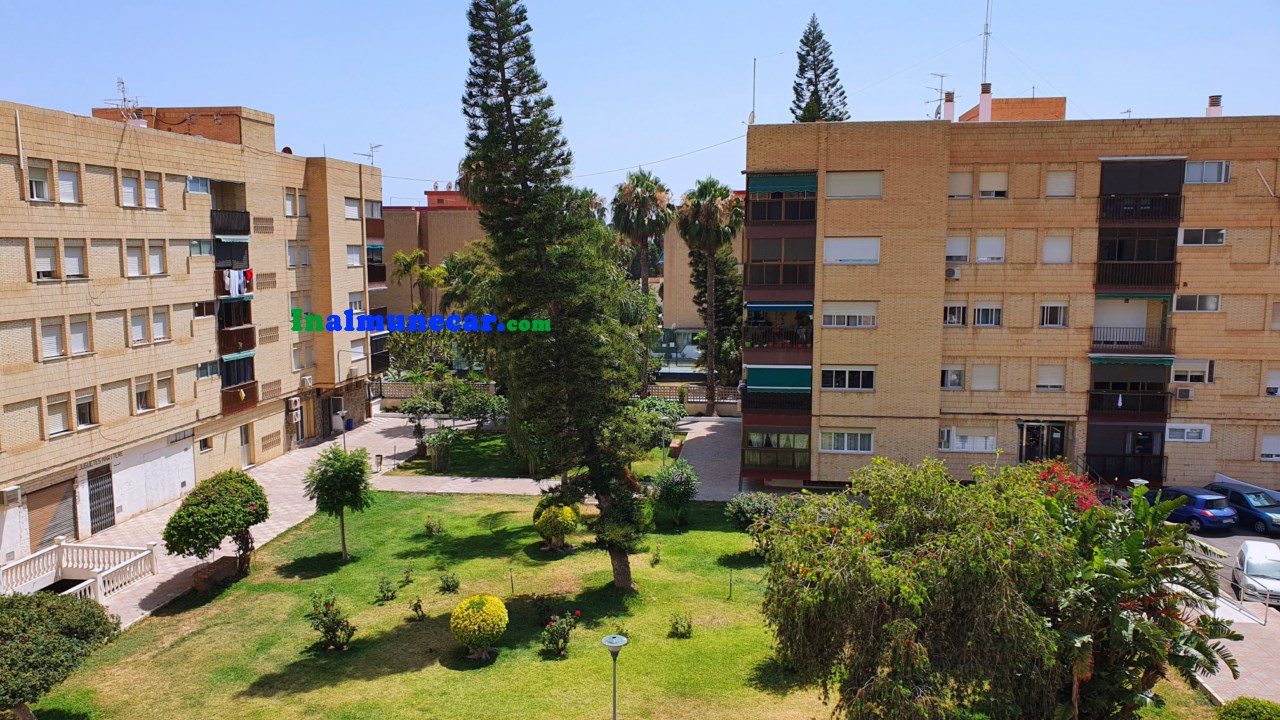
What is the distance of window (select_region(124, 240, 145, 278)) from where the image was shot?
88.4 ft

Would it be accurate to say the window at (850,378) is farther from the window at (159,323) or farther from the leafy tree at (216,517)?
the window at (159,323)

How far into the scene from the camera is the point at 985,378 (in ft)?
102

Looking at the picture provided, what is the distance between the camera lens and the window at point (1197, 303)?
1200 inches

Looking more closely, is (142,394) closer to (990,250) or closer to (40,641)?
(40,641)

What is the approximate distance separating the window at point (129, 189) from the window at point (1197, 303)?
3453 centimetres

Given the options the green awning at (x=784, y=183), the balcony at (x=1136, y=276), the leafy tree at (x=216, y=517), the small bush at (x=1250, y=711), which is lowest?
the small bush at (x=1250, y=711)

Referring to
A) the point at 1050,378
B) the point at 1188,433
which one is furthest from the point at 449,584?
the point at 1188,433

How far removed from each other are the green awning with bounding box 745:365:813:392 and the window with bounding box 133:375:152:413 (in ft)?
64.7

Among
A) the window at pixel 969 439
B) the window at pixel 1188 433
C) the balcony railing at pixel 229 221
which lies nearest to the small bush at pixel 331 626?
the balcony railing at pixel 229 221

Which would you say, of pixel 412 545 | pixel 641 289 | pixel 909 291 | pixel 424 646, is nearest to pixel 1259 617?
pixel 909 291

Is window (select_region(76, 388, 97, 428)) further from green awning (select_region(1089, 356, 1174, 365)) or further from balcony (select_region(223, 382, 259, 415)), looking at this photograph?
green awning (select_region(1089, 356, 1174, 365))

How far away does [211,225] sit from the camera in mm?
31266

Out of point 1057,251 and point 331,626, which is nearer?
point 331,626

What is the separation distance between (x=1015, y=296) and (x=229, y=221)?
28236mm
